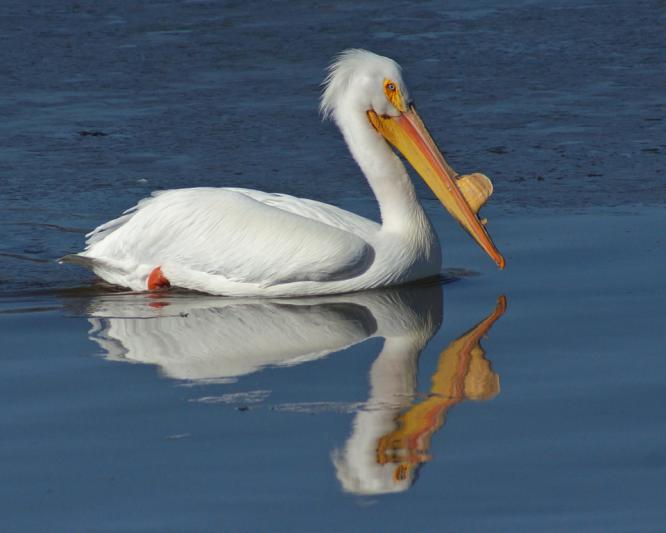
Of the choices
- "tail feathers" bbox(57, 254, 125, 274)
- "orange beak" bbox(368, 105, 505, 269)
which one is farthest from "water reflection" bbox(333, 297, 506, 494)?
"tail feathers" bbox(57, 254, 125, 274)

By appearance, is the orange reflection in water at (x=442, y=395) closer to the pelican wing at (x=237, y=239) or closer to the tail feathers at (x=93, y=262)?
the pelican wing at (x=237, y=239)

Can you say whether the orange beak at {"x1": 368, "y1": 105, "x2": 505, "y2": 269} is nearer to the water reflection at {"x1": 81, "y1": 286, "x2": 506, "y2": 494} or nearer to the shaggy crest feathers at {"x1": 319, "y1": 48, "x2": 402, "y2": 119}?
the shaggy crest feathers at {"x1": 319, "y1": 48, "x2": 402, "y2": 119}

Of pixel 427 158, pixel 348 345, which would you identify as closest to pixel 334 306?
pixel 348 345

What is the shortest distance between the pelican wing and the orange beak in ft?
1.22

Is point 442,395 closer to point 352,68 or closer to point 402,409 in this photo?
point 402,409

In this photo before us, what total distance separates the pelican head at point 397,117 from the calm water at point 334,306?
33 cm

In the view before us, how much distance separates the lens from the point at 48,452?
154 inches

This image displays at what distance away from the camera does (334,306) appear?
5645 mm

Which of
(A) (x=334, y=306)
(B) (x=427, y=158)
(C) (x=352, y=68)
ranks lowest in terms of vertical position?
(A) (x=334, y=306)

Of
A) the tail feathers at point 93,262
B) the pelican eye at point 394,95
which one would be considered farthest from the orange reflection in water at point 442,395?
the tail feathers at point 93,262

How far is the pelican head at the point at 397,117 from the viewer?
233 inches

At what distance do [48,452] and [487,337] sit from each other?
178cm

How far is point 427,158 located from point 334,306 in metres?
0.79

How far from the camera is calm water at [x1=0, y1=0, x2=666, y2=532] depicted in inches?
143
